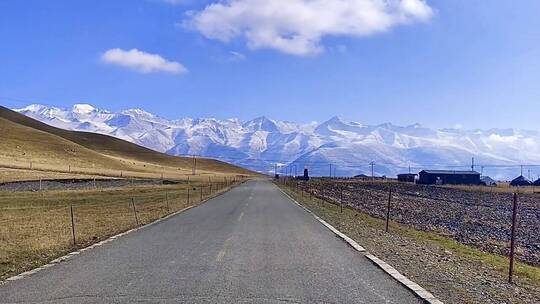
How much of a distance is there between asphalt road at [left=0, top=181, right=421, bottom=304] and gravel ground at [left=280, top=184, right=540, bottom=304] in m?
0.72

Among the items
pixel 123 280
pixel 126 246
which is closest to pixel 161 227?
pixel 126 246

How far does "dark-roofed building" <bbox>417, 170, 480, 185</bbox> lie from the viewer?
136 meters

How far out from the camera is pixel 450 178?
139m

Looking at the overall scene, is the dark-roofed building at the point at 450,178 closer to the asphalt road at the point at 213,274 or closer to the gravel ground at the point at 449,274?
the gravel ground at the point at 449,274

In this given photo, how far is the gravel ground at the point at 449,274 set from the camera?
10.2m

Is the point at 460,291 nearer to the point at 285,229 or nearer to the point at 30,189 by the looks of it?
the point at 285,229

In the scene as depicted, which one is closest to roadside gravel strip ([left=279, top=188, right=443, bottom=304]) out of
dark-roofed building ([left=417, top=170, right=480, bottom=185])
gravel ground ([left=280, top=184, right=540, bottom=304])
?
gravel ground ([left=280, top=184, right=540, bottom=304])

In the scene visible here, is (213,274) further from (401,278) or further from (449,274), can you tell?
(449,274)

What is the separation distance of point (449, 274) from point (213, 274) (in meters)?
4.89

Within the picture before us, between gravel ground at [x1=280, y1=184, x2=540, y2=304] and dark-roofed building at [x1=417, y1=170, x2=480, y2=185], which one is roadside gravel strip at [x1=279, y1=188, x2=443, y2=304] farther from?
dark-roofed building at [x1=417, y1=170, x2=480, y2=185]

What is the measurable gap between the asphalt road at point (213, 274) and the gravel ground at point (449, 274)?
2.37 feet

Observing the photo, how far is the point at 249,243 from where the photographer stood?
56.5 ft

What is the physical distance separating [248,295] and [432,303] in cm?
286

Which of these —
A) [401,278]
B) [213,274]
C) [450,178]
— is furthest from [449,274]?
[450,178]
